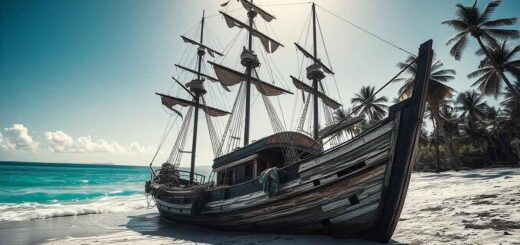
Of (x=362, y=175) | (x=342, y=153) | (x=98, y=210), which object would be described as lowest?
(x=98, y=210)

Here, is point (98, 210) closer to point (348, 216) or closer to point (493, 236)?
point (348, 216)

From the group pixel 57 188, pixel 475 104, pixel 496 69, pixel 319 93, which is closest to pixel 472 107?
pixel 475 104

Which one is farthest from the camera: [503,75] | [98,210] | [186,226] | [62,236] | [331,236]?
[503,75]

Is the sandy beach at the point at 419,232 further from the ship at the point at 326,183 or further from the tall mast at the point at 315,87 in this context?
the tall mast at the point at 315,87

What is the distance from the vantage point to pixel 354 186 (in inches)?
297

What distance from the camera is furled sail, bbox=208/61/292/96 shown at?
1938cm

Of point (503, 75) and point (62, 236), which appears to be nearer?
point (62, 236)

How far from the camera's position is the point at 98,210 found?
22.8 meters

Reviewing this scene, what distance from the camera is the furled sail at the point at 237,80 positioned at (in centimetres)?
1938

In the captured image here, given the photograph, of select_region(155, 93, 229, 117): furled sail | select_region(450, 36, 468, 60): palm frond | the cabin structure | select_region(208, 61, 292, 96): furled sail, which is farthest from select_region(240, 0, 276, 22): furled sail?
select_region(450, 36, 468, 60): palm frond

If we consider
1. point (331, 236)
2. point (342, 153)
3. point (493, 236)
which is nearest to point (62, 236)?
point (331, 236)

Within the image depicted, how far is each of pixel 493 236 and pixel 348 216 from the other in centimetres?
331

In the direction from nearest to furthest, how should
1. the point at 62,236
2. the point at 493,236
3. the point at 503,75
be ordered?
1. the point at 493,236
2. the point at 62,236
3. the point at 503,75

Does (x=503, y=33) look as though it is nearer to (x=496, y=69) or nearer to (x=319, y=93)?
(x=496, y=69)
